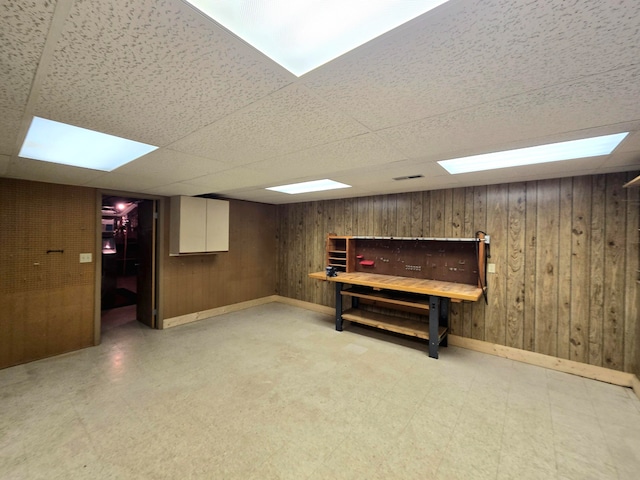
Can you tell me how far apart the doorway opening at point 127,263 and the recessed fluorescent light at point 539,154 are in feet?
14.8

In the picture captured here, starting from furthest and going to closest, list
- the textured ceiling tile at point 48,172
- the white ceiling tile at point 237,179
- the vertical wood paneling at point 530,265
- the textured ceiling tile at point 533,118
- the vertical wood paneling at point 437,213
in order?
the vertical wood paneling at point 437,213 < the vertical wood paneling at point 530,265 < the white ceiling tile at point 237,179 < the textured ceiling tile at point 48,172 < the textured ceiling tile at point 533,118

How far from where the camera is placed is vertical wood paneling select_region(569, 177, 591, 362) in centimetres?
288

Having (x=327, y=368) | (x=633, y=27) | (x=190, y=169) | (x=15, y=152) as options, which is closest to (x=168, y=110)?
(x=190, y=169)

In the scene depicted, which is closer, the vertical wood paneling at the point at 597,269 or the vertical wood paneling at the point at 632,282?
the vertical wood paneling at the point at 632,282

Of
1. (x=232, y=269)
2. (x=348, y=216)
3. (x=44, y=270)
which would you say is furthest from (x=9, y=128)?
(x=348, y=216)

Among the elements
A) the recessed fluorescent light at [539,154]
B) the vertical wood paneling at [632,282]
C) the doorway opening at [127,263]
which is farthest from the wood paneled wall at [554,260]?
the doorway opening at [127,263]

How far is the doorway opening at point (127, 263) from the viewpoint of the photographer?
4.38 m

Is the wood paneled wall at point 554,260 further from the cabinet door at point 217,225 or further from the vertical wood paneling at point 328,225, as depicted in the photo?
the cabinet door at point 217,225

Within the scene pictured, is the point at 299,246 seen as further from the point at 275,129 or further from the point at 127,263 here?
the point at 127,263

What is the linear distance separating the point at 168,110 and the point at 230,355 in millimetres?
2916

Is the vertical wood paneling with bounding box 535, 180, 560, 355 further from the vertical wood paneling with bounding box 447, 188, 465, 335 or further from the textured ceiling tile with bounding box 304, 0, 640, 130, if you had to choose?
the textured ceiling tile with bounding box 304, 0, 640, 130

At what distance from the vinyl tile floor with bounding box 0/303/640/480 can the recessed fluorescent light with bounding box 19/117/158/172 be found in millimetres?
2183

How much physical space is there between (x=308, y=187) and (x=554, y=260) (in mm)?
3231

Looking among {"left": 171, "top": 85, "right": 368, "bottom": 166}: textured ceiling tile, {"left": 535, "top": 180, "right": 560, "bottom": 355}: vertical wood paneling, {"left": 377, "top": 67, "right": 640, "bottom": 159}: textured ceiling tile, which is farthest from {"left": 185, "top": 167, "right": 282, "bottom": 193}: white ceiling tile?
{"left": 535, "top": 180, "right": 560, "bottom": 355}: vertical wood paneling
